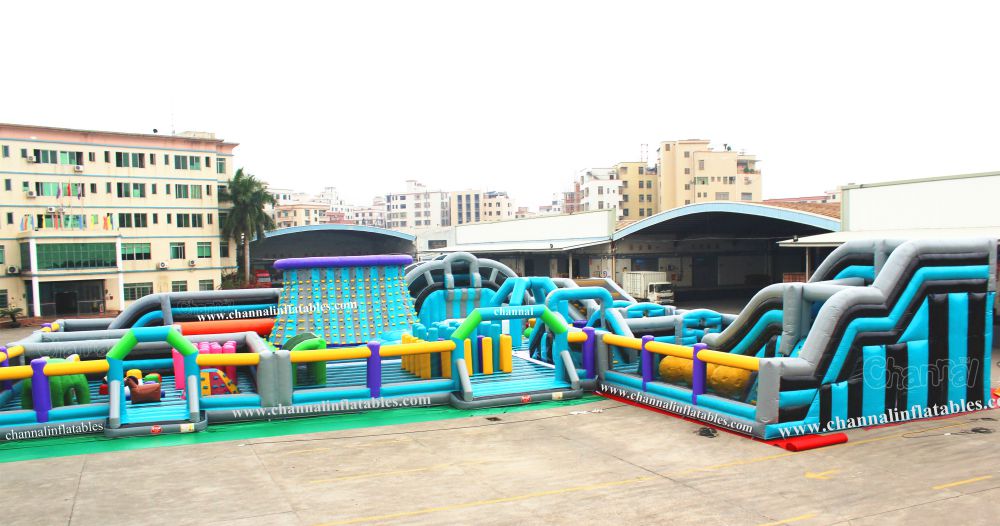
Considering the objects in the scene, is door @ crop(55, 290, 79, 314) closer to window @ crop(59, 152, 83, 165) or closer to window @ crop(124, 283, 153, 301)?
window @ crop(124, 283, 153, 301)

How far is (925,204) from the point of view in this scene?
28.1 meters

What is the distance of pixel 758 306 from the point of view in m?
14.2

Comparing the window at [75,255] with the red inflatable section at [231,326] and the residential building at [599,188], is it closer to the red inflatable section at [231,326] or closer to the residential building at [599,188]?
the red inflatable section at [231,326]

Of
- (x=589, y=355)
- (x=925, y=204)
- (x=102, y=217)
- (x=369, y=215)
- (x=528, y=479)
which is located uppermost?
(x=369, y=215)

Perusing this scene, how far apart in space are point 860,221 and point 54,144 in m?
47.7

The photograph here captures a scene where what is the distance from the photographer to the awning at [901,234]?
2536 cm

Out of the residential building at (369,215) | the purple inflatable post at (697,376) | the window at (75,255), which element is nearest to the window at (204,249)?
the window at (75,255)

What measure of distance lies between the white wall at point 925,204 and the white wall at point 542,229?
668 inches

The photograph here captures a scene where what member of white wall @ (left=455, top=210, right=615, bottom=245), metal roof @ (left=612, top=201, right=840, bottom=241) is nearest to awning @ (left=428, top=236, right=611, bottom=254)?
white wall @ (left=455, top=210, right=615, bottom=245)

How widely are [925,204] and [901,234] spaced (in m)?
1.39

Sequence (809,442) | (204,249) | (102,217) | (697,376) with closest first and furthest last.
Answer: (809,442) → (697,376) → (102,217) → (204,249)

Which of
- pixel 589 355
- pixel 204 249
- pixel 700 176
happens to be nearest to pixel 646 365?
pixel 589 355

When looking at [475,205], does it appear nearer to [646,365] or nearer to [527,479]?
[646,365]

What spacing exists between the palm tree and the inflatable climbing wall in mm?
37848
